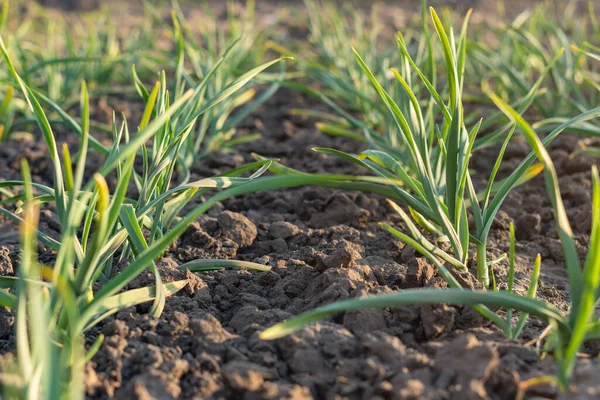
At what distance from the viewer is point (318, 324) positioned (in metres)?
1.26

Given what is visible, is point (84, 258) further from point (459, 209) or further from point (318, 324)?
point (459, 209)

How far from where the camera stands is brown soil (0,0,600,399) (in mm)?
1097

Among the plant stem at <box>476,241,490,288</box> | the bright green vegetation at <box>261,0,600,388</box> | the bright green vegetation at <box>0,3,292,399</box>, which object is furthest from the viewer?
the plant stem at <box>476,241,490,288</box>

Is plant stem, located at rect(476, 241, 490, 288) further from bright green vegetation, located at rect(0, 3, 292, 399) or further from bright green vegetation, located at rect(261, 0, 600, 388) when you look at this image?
bright green vegetation, located at rect(0, 3, 292, 399)

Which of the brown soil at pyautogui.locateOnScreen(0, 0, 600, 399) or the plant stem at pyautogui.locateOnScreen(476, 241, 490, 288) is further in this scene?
the plant stem at pyautogui.locateOnScreen(476, 241, 490, 288)

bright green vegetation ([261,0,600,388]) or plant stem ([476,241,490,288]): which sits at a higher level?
bright green vegetation ([261,0,600,388])

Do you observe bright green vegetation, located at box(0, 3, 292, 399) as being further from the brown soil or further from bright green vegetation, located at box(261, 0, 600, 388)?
bright green vegetation, located at box(261, 0, 600, 388)

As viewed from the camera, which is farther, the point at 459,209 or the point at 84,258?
the point at 459,209

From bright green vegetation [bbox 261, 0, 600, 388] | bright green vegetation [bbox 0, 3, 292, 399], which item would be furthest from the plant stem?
bright green vegetation [bbox 0, 3, 292, 399]

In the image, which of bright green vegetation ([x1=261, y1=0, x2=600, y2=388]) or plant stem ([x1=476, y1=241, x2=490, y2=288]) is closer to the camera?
bright green vegetation ([x1=261, y1=0, x2=600, y2=388])

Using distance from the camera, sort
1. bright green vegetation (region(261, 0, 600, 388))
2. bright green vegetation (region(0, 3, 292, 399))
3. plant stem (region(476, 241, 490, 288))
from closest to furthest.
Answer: bright green vegetation (region(0, 3, 292, 399)) → bright green vegetation (region(261, 0, 600, 388)) → plant stem (region(476, 241, 490, 288))

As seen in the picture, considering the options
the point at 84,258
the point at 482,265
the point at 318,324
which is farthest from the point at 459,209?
the point at 84,258

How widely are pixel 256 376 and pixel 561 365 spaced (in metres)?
0.49

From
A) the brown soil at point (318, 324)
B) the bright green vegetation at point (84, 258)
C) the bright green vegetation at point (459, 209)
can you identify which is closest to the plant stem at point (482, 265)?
the bright green vegetation at point (459, 209)
